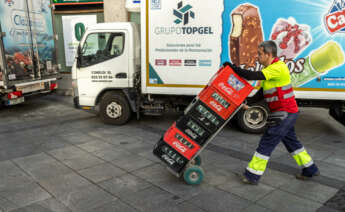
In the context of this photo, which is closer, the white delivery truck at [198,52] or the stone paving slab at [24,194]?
the stone paving slab at [24,194]

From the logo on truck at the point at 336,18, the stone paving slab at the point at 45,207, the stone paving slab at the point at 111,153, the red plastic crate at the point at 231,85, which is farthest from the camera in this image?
the logo on truck at the point at 336,18

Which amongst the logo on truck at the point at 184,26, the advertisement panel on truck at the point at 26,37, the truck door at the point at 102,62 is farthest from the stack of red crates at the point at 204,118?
the advertisement panel on truck at the point at 26,37

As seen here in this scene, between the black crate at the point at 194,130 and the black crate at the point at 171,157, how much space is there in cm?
32

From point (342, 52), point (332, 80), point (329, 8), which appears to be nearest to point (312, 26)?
point (329, 8)

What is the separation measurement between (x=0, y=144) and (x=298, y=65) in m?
6.41

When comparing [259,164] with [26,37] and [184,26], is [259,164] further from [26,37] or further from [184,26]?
[26,37]

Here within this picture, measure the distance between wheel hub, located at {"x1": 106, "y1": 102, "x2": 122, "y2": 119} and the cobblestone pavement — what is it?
12.7 inches

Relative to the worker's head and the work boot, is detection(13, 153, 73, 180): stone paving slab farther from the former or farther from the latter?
the work boot

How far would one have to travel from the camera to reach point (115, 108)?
695cm

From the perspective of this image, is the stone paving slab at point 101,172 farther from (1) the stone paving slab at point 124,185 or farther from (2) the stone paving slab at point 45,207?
(2) the stone paving slab at point 45,207

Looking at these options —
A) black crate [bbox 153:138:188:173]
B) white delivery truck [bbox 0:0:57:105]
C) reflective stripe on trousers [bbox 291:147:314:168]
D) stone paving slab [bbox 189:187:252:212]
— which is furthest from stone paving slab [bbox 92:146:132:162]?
white delivery truck [bbox 0:0:57:105]

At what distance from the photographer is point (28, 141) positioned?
5.86 meters

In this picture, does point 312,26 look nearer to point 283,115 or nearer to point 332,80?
point 332,80

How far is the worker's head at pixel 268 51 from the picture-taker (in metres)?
3.62
